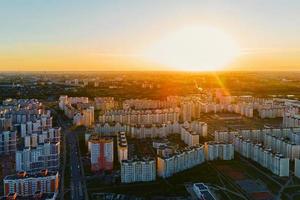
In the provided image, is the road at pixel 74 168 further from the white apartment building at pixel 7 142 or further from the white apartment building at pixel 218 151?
the white apartment building at pixel 218 151

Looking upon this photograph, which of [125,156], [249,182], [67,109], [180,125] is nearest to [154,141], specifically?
[180,125]

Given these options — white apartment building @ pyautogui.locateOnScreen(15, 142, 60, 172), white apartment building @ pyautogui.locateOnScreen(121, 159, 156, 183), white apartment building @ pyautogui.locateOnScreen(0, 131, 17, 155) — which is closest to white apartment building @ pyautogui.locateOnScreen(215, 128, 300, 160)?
white apartment building @ pyautogui.locateOnScreen(121, 159, 156, 183)

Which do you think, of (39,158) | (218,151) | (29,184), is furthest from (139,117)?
(29,184)

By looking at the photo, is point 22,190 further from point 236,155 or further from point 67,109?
point 67,109

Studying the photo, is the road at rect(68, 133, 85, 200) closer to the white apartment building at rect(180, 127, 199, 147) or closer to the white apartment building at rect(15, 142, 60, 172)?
the white apartment building at rect(15, 142, 60, 172)

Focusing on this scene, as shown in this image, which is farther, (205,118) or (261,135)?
(205,118)

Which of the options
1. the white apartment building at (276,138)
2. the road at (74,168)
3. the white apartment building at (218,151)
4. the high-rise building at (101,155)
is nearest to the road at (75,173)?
the road at (74,168)

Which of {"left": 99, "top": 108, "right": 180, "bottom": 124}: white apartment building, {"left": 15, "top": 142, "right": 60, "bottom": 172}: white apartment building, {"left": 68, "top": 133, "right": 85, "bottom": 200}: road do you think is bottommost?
{"left": 68, "top": 133, "right": 85, "bottom": 200}: road

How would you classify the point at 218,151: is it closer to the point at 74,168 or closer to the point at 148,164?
the point at 148,164

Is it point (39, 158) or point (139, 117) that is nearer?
point (39, 158)

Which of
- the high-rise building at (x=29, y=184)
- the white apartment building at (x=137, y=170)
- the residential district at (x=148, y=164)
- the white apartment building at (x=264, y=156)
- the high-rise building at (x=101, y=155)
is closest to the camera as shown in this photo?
the high-rise building at (x=29, y=184)

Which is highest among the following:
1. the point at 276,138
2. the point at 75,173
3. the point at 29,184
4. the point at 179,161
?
the point at 276,138
